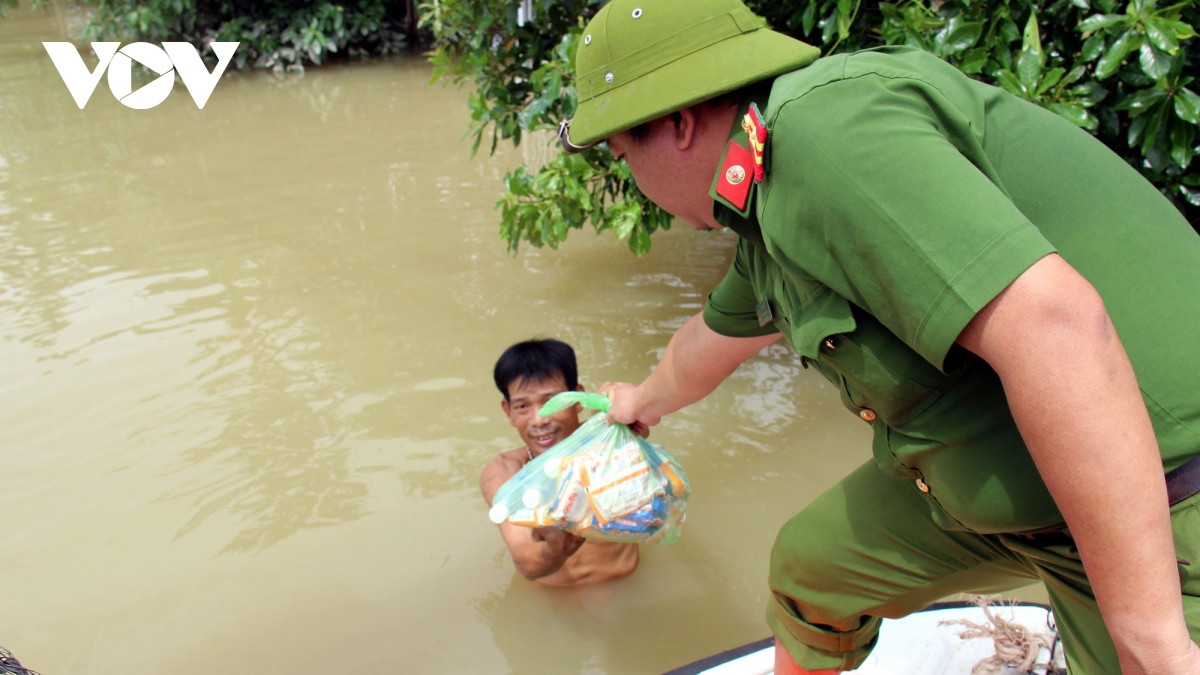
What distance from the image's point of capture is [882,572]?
183 cm

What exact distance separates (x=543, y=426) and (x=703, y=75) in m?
1.83

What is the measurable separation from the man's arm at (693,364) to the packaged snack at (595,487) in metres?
0.21

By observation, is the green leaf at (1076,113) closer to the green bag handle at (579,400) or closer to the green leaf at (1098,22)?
the green leaf at (1098,22)

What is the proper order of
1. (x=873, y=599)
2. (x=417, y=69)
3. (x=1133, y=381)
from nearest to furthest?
(x=1133, y=381)
(x=873, y=599)
(x=417, y=69)

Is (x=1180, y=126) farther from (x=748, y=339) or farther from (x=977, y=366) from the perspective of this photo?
(x=977, y=366)

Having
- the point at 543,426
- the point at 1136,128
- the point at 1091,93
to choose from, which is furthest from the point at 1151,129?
the point at 543,426

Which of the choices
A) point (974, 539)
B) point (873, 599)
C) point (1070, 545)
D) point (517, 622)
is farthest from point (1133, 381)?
point (517, 622)

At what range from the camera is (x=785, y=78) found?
1.27 m

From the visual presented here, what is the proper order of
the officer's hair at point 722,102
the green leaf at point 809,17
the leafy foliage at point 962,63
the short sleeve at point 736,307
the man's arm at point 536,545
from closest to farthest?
1. the officer's hair at point 722,102
2. the short sleeve at point 736,307
3. the man's arm at point 536,545
4. the leafy foliage at point 962,63
5. the green leaf at point 809,17

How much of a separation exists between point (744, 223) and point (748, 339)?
0.59 m

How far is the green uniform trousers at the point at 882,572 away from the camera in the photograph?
1.44 m

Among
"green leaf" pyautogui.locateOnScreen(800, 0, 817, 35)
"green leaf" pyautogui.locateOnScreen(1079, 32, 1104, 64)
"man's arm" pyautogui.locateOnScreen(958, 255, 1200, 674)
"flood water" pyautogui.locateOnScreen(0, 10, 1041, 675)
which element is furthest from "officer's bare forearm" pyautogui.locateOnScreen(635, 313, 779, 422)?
"green leaf" pyautogui.locateOnScreen(800, 0, 817, 35)

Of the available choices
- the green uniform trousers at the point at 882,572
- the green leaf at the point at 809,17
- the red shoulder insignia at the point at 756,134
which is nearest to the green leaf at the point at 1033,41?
the green leaf at the point at 809,17

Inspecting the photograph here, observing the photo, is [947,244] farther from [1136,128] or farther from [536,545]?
[1136,128]
